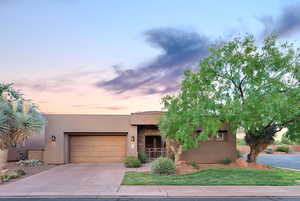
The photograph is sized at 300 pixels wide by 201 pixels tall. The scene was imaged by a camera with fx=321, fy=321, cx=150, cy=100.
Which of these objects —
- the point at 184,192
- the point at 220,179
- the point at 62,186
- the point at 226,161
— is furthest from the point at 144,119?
the point at 184,192

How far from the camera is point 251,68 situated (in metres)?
17.7

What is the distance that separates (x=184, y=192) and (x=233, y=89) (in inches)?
349

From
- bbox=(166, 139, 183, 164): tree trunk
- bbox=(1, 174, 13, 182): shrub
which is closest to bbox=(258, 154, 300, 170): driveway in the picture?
bbox=(166, 139, 183, 164): tree trunk

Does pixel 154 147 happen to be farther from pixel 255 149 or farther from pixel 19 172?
pixel 19 172

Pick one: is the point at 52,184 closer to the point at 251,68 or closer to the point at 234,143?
the point at 251,68

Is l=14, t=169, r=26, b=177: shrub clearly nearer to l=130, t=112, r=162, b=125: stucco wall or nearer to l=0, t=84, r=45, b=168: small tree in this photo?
l=0, t=84, r=45, b=168: small tree

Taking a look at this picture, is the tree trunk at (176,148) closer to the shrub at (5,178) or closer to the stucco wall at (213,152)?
the stucco wall at (213,152)

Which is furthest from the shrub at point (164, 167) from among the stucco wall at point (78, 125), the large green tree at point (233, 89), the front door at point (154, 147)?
the front door at point (154, 147)

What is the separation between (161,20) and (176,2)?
1.66 meters

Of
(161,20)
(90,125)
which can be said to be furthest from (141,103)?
(161,20)

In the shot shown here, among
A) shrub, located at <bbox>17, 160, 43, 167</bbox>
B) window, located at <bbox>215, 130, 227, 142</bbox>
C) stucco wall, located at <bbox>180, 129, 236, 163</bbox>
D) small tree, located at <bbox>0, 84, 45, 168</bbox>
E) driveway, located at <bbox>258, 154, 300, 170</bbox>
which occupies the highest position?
small tree, located at <bbox>0, 84, 45, 168</bbox>

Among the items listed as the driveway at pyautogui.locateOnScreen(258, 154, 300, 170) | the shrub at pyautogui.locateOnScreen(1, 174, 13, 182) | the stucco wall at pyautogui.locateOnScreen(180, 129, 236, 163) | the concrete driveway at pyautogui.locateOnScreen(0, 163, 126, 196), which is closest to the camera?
the concrete driveway at pyautogui.locateOnScreen(0, 163, 126, 196)

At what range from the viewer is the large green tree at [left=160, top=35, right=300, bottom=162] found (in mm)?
16717

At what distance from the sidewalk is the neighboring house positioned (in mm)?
10855
